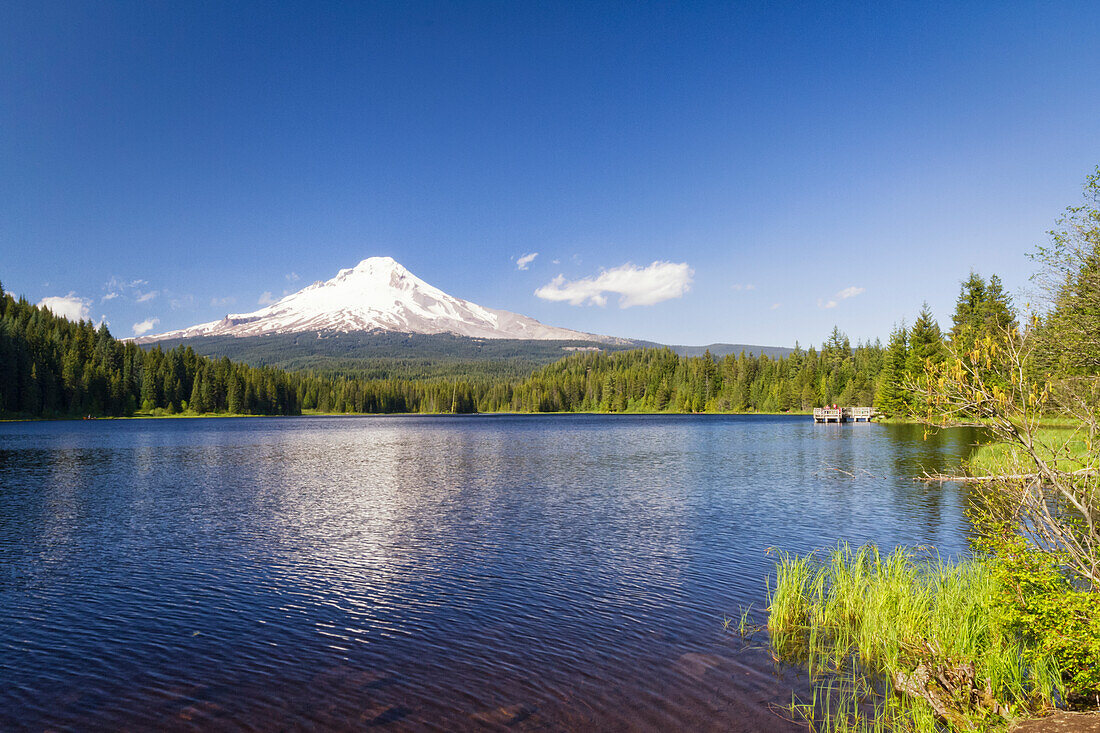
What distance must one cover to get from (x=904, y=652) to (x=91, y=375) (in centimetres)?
18409

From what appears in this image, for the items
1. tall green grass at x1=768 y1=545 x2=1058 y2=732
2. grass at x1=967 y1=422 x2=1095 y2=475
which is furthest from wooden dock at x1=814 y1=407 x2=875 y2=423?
tall green grass at x1=768 y1=545 x2=1058 y2=732

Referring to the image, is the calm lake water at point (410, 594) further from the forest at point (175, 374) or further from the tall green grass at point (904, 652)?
the forest at point (175, 374)

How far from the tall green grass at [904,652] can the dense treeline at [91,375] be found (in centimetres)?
16374

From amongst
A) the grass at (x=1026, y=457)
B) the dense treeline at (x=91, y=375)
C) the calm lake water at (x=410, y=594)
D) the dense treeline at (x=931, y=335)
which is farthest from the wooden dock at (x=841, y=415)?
the dense treeline at (x=91, y=375)

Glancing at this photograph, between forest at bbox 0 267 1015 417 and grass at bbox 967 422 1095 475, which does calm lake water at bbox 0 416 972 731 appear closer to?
grass at bbox 967 422 1095 475

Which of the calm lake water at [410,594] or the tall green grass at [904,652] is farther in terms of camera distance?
the calm lake water at [410,594]

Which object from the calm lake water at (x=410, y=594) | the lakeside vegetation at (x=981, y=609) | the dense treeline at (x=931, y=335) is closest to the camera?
the lakeside vegetation at (x=981, y=609)

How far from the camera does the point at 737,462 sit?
5650cm

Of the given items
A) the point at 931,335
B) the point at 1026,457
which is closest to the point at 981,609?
the point at 1026,457

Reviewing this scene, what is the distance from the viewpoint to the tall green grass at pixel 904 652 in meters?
11.0

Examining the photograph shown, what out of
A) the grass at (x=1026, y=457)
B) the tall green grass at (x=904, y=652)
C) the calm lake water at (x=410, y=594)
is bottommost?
the calm lake water at (x=410, y=594)

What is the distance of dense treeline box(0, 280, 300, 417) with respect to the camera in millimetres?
135000

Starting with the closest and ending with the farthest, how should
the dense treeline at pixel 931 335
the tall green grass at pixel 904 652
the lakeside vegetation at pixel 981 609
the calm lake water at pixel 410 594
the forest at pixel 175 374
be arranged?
the lakeside vegetation at pixel 981 609 → the tall green grass at pixel 904 652 → the calm lake water at pixel 410 594 → the dense treeline at pixel 931 335 → the forest at pixel 175 374

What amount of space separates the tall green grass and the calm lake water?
4.42ft
